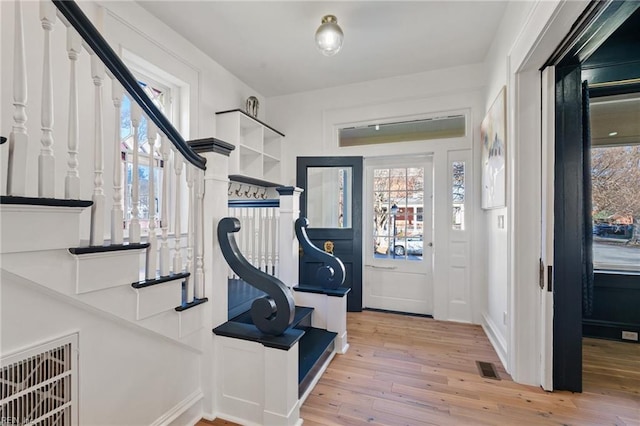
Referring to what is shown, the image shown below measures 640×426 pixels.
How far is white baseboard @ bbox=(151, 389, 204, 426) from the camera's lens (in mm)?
1464

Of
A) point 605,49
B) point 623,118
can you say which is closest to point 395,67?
point 605,49

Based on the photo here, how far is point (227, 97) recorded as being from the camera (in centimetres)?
338

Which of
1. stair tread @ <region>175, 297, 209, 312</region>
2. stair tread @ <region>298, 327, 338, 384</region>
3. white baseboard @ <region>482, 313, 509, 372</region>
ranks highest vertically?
stair tread @ <region>175, 297, 209, 312</region>

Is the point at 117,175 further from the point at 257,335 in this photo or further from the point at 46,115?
the point at 257,335

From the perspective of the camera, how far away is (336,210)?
3654 mm

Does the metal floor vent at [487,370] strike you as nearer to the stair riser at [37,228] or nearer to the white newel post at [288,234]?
the white newel post at [288,234]

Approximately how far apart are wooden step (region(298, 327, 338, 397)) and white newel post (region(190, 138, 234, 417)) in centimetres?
56

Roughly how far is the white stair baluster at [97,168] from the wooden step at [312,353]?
1.43 m

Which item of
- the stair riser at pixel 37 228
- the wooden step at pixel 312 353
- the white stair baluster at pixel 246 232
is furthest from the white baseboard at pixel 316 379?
the stair riser at pixel 37 228

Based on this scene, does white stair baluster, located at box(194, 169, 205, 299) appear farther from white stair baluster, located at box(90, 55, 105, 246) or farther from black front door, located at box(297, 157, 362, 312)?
black front door, located at box(297, 157, 362, 312)

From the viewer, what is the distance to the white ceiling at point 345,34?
231cm

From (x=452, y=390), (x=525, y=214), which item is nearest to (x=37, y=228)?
(x=452, y=390)

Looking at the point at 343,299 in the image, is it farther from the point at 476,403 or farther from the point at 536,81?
the point at 536,81

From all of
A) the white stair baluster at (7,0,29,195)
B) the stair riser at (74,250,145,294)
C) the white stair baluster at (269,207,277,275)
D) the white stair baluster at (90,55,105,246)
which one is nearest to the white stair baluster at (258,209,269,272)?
the white stair baluster at (269,207,277,275)
